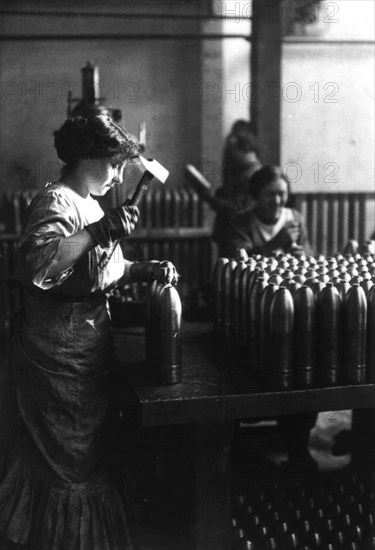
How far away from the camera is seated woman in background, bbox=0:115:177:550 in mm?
2814

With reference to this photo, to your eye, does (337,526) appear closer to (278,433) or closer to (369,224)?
(278,433)

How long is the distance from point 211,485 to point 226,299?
91cm

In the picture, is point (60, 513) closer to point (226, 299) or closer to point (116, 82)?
point (226, 299)

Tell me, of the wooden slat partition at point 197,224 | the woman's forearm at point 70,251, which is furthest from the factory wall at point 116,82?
→ the woman's forearm at point 70,251

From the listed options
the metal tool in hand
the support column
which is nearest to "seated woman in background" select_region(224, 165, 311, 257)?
the metal tool in hand

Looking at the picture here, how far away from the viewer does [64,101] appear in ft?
30.7

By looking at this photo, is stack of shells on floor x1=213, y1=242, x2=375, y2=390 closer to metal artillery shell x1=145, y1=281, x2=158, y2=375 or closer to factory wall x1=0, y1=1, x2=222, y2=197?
metal artillery shell x1=145, y1=281, x2=158, y2=375

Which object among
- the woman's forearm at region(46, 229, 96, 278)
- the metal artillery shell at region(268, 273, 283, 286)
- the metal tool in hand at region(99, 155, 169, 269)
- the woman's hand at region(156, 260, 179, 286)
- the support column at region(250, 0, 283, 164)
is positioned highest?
the support column at region(250, 0, 283, 164)

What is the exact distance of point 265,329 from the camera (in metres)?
2.67

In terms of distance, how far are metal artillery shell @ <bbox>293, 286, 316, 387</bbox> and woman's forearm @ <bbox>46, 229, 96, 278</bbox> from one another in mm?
790

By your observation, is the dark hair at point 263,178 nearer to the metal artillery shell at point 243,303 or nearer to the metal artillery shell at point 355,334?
the metal artillery shell at point 243,303

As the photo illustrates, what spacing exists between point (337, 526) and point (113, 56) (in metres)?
7.64

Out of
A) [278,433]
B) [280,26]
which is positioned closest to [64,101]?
[280,26]

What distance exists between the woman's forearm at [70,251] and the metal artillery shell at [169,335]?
1.08ft
